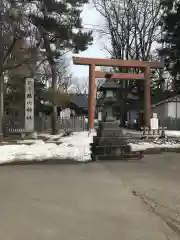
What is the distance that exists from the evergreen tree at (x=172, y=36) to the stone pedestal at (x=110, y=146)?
25199 mm

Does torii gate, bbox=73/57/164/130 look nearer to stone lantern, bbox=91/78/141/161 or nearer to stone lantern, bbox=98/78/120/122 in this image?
stone lantern, bbox=98/78/120/122

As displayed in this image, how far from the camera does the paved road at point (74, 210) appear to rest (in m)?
6.10

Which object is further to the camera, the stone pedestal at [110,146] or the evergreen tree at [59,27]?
the evergreen tree at [59,27]

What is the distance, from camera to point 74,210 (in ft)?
24.9

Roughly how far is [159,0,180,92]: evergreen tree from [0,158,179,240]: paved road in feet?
101

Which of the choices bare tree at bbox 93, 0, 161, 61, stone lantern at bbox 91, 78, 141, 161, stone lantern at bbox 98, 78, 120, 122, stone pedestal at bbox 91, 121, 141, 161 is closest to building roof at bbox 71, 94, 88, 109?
bare tree at bbox 93, 0, 161, 61

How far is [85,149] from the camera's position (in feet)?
61.3

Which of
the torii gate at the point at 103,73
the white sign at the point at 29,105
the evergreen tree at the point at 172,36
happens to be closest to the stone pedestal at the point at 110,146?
the torii gate at the point at 103,73

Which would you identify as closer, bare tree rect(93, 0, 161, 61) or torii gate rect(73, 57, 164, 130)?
torii gate rect(73, 57, 164, 130)

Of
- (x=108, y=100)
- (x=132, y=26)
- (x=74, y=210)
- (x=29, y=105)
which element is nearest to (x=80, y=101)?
(x=132, y=26)

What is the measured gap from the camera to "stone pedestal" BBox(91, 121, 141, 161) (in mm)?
16703

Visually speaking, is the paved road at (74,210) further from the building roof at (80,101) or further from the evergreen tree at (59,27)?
the building roof at (80,101)

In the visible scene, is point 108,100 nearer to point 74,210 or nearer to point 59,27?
point 74,210

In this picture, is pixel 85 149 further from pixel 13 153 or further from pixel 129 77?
pixel 129 77
